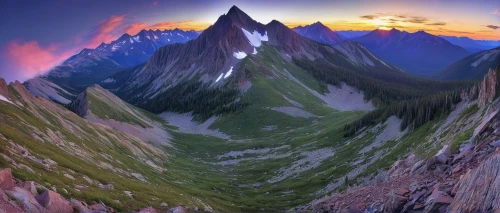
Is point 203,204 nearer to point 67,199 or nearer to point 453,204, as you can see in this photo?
point 67,199

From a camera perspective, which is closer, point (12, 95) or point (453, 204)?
point (453, 204)

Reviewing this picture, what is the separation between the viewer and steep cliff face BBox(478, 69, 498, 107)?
62.0 metres

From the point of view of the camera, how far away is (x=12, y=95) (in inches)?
3054

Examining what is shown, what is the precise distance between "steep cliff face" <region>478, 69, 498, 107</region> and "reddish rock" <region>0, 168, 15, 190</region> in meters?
71.4

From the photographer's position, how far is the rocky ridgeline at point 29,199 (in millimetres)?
24453

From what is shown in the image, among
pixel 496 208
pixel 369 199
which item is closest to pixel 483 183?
pixel 496 208

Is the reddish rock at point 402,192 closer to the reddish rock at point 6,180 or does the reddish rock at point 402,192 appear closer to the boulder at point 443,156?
the boulder at point 443,156

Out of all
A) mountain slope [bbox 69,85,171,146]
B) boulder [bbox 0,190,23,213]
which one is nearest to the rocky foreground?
boulder [bbox 0,190,23,213]

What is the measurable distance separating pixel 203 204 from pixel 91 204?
25.4 metres

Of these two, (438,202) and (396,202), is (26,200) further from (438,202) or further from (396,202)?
(438,202)

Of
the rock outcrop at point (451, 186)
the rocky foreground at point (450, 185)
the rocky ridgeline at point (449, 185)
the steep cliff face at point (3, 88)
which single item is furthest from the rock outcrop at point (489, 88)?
the steep cliff face at point (3, 88)

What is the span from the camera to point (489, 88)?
6391cm

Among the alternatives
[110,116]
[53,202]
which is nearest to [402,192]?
[53,202]

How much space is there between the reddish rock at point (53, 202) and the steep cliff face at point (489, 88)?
67967 millimetres
